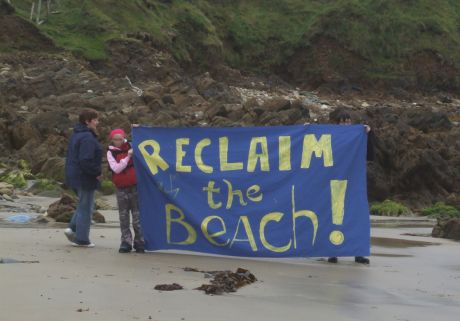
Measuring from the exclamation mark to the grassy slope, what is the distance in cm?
5128

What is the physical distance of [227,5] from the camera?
7900cm

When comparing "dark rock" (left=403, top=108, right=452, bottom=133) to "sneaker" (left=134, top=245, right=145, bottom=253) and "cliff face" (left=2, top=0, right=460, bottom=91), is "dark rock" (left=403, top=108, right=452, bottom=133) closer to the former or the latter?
"sneaker" (left=134, top=245, right=145, bottom=253)

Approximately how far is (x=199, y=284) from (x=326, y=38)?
67.6 metres

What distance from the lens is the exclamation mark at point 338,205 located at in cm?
969

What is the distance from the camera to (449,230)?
44.5ft

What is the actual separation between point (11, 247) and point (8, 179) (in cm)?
1130

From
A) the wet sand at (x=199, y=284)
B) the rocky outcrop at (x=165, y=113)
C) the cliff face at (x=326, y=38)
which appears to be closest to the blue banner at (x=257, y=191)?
the wet sand at (x=199, y=284)

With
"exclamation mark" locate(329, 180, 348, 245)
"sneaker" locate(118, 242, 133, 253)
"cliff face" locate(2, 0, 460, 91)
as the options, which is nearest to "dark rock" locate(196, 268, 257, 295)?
"sneaker" locate(118, 242, 133, 253)

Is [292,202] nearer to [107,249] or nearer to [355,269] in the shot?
[355,269]

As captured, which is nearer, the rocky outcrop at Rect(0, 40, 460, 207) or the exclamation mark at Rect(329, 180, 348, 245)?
the exclamation mark at Rect(329, 180, 348, 245)

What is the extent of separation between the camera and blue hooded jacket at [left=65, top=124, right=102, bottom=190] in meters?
9.71

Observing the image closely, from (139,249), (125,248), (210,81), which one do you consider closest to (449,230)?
(139,249)

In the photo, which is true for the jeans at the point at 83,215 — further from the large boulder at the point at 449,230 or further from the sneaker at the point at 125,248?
the large boulder at the point at 449,230

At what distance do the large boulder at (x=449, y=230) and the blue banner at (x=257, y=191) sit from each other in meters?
4.10
